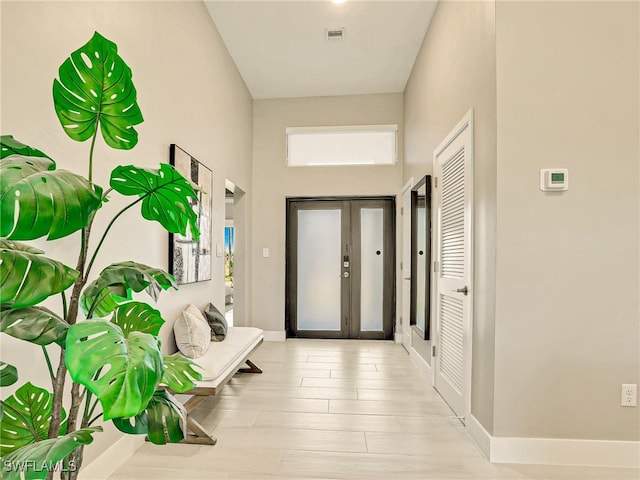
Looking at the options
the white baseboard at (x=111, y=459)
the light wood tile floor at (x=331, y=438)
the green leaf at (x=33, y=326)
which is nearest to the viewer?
the green leaf at (x=33, y=326)

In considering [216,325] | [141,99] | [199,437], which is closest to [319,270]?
[216,325]

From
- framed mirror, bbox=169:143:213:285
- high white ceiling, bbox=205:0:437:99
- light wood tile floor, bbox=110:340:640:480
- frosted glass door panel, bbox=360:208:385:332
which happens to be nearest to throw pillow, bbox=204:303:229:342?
framed mirror, bbox=169:143:213:285

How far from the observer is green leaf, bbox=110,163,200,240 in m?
1.06

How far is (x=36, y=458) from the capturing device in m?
0.75

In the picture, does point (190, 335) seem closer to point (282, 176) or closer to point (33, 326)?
point (33, 326)

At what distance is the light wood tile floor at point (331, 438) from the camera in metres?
1.87

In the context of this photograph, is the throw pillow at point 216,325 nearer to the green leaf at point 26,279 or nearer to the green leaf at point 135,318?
the green leaf at point 135,318

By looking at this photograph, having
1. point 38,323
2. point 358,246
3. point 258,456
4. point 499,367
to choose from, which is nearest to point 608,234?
point 499,367

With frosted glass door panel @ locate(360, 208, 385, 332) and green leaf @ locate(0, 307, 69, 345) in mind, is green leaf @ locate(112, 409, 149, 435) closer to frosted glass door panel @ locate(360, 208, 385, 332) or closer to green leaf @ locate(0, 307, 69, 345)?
green leaf @ locate(0, 307, 69, 345)

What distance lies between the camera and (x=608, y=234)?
196 cm

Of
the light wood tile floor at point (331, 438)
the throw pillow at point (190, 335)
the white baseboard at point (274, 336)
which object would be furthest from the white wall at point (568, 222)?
the white baseboard at point (274, 336)

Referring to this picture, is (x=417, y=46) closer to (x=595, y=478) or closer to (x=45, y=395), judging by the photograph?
(x=595, y=478)

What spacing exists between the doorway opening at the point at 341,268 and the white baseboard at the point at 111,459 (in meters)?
3.00

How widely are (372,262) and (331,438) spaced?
9.70ft
